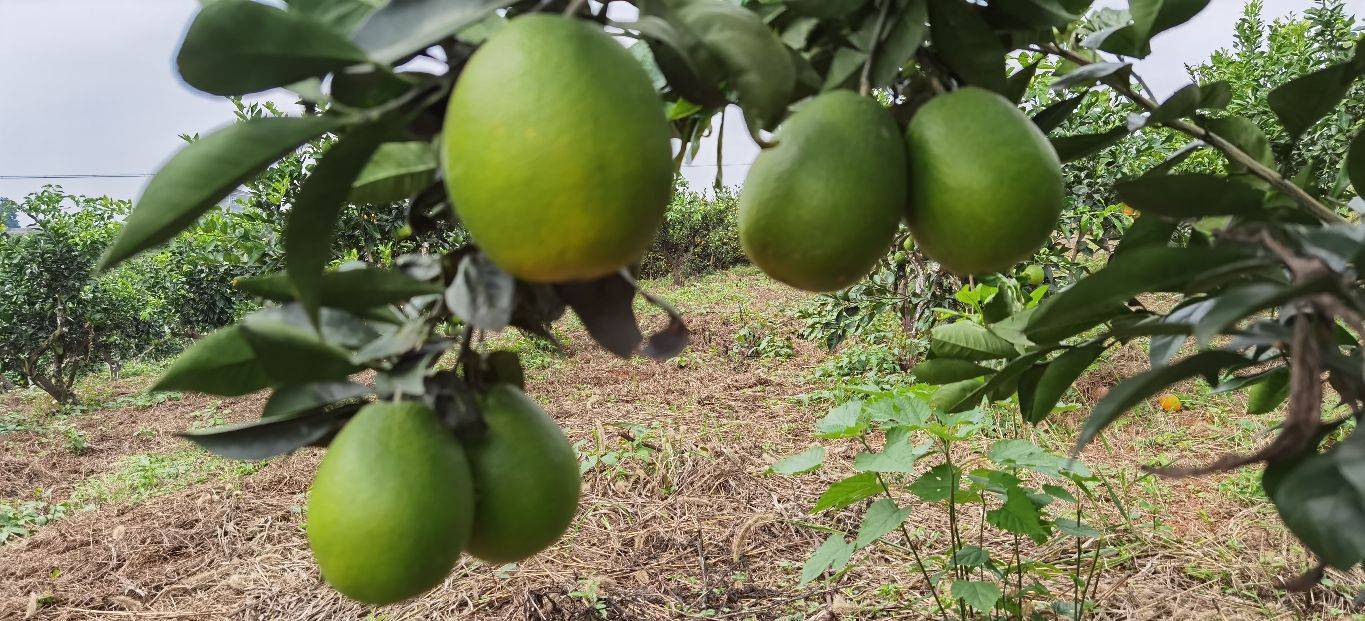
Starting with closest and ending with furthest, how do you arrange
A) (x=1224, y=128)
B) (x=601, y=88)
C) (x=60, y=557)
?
(x=601, y=88) < (x=1224, y=128) < (x=60, y=557)

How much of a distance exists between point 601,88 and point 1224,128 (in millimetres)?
810

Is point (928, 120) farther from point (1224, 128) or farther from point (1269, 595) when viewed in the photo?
point (1269, 595)

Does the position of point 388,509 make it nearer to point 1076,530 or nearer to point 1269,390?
point 1269,390

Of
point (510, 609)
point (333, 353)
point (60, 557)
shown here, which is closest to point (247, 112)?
point (60, 557)

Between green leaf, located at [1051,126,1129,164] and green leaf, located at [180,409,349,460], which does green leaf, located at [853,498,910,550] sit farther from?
green leaf, located at [180,409,349,460]

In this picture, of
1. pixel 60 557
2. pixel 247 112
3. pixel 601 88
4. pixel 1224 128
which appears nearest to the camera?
pixel 601 88

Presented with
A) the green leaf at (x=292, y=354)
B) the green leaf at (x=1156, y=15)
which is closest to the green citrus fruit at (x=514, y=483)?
the green leaf at (x=292, y=354)

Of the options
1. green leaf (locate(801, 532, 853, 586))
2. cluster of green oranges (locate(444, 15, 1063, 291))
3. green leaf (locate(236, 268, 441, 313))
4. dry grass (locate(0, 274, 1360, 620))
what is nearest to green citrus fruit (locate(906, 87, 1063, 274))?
cluster of green oranges (locate(444, 15, 1063, 291))

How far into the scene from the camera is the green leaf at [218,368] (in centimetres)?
51

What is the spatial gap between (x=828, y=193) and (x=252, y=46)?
1.15 feet

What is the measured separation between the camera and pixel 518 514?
520 mm

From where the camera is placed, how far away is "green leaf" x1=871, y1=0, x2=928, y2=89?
1.87 feet

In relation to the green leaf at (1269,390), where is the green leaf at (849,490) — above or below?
below

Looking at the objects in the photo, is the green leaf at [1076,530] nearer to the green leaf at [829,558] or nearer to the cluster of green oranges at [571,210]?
the green leaf at [829,558]
